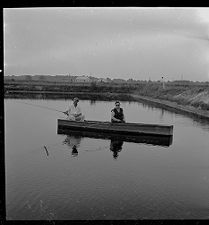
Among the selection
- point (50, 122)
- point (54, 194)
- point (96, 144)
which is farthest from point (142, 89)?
point (54, 194)

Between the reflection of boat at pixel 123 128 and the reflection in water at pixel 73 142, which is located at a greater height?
the reflection of boat at pixel 123 128

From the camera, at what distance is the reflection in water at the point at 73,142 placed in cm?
690

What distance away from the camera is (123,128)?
7555 mm

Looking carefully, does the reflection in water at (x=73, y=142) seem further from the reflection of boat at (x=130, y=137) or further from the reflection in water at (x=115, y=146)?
the reflection in water at (x=115, y=146)

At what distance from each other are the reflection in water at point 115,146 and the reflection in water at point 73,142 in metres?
0.79

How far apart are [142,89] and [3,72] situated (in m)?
25.5

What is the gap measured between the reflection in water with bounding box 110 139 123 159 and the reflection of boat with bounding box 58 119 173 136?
0.76 feet

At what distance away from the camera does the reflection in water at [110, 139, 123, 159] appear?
21.3ft

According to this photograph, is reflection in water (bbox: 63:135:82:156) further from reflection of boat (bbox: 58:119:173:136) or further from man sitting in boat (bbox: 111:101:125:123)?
man sitting in boat (bbox: 111:101:125:123)

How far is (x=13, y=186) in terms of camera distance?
4.24 metres

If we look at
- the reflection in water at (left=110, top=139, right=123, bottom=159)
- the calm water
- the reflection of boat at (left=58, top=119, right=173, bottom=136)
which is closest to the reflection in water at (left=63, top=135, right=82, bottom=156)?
the calm water

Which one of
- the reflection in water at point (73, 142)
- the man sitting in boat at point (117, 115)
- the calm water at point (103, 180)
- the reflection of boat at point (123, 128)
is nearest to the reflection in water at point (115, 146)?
the calm water at point (103, 180)

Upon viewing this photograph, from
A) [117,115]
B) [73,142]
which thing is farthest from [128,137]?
[73,142]
